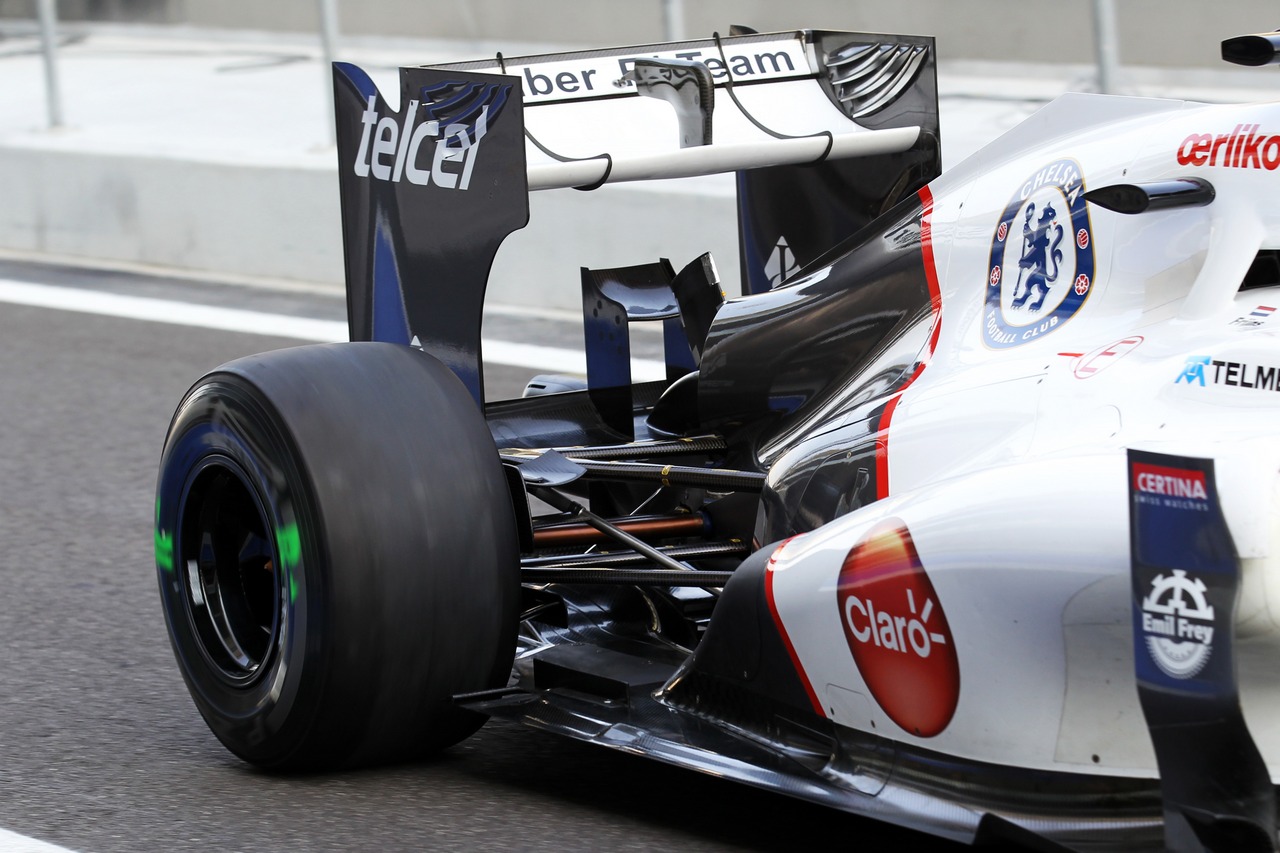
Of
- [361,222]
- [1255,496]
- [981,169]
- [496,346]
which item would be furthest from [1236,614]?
[496,346]

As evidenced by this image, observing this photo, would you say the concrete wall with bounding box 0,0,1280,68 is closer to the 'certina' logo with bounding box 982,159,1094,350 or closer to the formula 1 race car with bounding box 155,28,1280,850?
the formula 1 race car with bounding box 155,28,1280,850

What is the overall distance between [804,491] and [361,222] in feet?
3.82

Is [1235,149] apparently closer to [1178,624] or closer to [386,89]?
[1178,624]

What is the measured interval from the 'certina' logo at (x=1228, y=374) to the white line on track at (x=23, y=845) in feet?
6.50

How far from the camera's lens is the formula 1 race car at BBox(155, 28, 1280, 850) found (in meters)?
2.73

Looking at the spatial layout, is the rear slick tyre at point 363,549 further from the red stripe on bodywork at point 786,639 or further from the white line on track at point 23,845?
the red stripe on bodywork at point 786,639

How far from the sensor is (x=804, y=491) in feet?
11.8

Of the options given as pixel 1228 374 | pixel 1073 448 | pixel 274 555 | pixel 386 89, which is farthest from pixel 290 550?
pixel 386 89

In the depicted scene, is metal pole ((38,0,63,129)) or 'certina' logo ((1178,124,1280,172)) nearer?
'certina' logo ((1178,124,1280,172))

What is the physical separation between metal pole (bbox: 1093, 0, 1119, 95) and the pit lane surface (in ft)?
13.0

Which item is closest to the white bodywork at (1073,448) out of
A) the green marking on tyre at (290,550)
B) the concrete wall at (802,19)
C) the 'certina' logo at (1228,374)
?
the 'certina' logo at (1228,374)

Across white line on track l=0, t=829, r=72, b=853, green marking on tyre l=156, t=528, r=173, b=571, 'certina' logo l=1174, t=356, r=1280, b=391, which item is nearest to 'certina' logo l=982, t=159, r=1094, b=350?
'certina' logo l=1174, t=356, r=1280, b=391

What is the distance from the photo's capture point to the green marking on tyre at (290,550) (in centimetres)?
351

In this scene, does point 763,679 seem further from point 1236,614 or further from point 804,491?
point 1236,614
